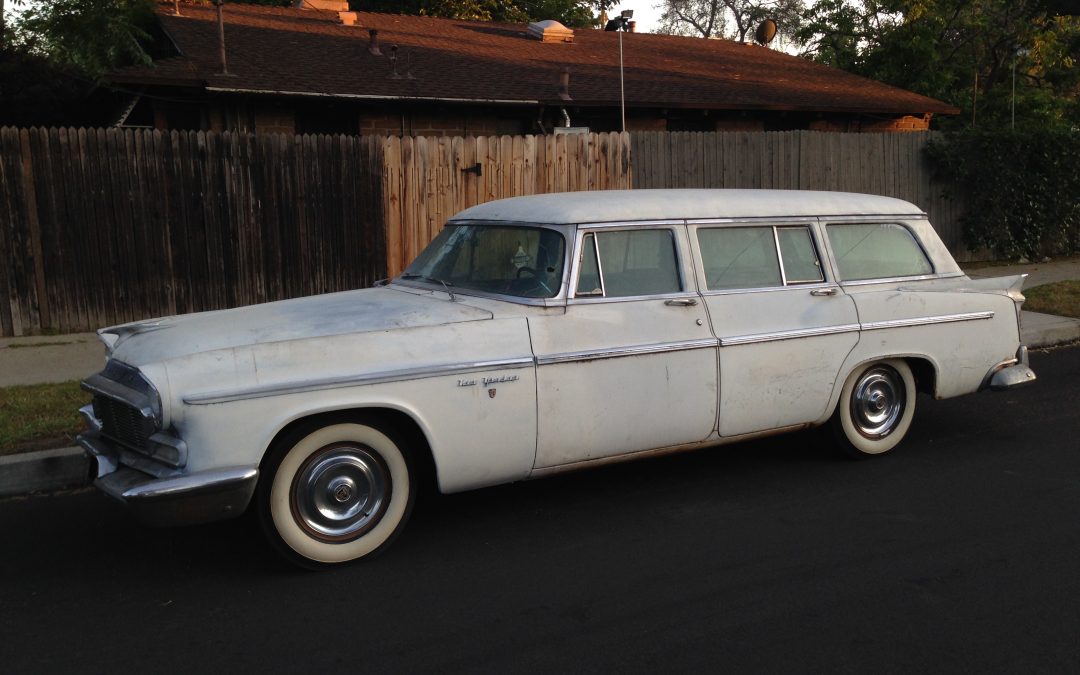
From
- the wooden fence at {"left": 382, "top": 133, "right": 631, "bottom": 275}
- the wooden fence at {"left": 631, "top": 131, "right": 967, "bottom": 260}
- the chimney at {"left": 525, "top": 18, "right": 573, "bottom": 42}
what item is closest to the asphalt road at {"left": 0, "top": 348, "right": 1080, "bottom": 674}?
the wooden fence at {"left": 382, "top": 133, "right": 631, "bottom": 275}

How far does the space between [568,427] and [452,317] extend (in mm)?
788

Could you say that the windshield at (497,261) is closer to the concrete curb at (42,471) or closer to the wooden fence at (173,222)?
the concrete curb at (42,471)

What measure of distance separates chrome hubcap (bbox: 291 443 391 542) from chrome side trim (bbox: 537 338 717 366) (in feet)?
3.13

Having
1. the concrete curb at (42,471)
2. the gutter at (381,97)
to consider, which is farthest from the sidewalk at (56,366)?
the gutter at (381,97)

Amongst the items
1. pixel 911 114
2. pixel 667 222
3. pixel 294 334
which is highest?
pixel 911 114

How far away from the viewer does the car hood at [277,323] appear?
14.1 ft

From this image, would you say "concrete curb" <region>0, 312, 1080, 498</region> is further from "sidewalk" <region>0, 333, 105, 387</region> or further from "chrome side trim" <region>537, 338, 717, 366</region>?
"chrome side trim" <region>537, 338, 717, 366</region>

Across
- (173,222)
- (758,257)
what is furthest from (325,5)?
(758,257)

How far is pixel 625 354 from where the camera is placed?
494 cm

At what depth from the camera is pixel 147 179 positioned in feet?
32.6

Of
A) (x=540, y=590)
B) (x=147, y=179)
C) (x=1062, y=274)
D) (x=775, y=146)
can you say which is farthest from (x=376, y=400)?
(x=1062, y=274)

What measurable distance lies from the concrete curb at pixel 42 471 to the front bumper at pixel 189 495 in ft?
5.96

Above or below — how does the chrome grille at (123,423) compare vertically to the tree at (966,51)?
below

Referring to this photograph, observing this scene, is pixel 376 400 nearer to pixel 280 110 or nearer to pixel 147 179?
pixel 147 179
